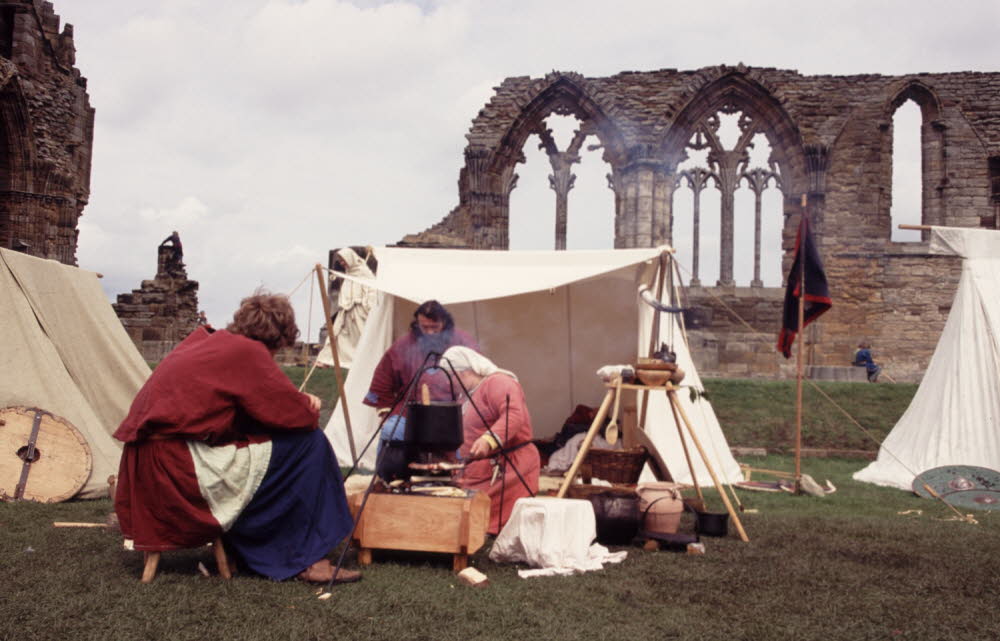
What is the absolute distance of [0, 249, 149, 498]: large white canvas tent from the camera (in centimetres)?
613

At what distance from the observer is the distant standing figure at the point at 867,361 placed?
15336mm

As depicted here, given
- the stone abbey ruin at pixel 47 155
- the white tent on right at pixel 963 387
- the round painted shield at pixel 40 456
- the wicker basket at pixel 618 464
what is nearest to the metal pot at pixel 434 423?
the wicker basket at pixel 618 464

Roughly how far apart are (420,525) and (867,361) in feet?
45.5

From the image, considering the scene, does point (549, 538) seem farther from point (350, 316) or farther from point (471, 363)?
point (350, 316)

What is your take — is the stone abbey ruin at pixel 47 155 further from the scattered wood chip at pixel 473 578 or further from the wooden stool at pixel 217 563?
the scattered wood chip at pixel 473 578

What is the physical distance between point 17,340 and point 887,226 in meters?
16.4

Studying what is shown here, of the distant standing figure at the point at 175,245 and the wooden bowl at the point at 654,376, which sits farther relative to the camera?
the distant standing figure at the point at 175,245

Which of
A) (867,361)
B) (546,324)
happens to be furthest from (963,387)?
(867,361)

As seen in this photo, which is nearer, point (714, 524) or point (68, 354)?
point (714, 524)

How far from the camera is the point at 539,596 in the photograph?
3.55 meters

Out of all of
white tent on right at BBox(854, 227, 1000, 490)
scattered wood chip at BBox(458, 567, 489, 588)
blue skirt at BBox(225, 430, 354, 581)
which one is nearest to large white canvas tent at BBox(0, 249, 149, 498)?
blue skirt at BBox(225, 430, 354, 581)

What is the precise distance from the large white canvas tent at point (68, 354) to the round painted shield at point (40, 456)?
11 cm

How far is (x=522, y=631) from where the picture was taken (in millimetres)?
3066

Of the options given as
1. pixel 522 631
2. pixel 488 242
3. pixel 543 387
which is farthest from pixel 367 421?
pixel 488 242
